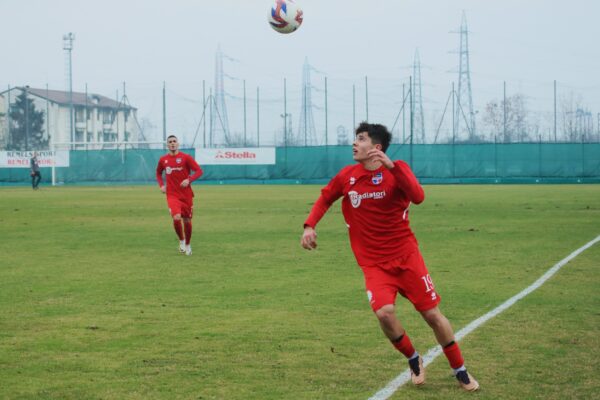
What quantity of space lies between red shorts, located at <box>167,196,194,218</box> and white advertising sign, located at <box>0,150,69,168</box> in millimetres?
44663

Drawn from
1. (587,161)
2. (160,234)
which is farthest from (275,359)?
(587,161)

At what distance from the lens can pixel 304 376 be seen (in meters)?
7.06

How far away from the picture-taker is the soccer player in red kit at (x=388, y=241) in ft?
21.8

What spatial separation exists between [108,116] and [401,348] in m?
84.6

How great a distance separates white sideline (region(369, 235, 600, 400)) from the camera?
6.61m

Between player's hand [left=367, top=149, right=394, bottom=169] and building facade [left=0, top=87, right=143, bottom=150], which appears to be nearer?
player's hand [left=367, top=149, right=394, bottom=169]

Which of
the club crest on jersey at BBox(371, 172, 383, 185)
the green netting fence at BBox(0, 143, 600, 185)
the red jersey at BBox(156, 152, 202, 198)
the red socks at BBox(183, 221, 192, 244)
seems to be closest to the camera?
the club crest on jersey at BBox(371, 172, 383, 185)

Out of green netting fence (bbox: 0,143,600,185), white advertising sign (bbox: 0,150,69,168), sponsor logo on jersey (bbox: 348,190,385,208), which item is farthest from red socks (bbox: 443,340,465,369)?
white advertising sign (bbox: 0,150,69,168)

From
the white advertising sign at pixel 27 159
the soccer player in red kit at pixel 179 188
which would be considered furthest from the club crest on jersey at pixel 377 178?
→ the white advertising sign at pixel 27 159

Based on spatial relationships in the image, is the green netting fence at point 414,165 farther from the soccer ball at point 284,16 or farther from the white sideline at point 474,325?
the white sideline at point 474,325

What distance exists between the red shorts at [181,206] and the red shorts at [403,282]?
33.7 feet

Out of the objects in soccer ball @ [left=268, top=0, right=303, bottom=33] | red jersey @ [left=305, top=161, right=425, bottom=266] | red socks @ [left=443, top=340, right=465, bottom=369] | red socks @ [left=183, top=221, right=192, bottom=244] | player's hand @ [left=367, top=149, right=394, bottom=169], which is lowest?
red socks @ [left=443, top=340, right=465, bottom=369]

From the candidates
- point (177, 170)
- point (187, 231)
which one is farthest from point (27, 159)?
point (187, 231)

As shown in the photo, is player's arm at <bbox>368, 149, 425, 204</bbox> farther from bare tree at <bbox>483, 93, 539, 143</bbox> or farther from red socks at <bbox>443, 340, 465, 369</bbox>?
bare tree at <bbox>483, 93, 539, 143</bbox>
